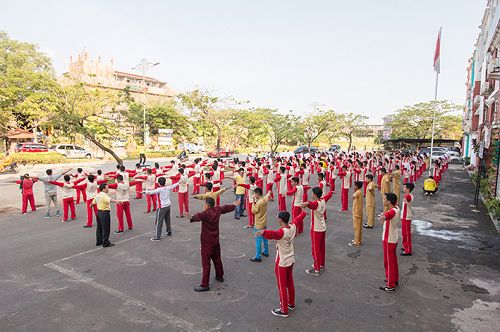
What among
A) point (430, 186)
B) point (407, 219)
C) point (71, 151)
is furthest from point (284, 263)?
point (71, 151)

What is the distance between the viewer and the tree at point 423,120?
142 feet

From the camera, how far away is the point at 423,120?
145 ft

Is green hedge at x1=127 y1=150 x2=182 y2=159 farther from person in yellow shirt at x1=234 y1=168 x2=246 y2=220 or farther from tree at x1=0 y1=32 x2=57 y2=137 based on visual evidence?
person in yellow shirt at x1=234 y1=168 x2=246 y2=220

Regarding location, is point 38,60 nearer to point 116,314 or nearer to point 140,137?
point 140,137

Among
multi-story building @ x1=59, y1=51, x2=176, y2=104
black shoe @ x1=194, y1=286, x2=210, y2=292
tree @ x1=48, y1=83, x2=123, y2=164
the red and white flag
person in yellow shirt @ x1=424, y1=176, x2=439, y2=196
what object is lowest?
black shoe @ x1=194, y1=286, x2=210, y2=292

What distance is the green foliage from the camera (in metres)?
43.2

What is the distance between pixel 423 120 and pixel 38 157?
45.1 metres

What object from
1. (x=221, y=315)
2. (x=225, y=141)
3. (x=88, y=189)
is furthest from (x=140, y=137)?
(x=221, y=315)

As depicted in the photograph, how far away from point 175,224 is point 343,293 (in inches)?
227

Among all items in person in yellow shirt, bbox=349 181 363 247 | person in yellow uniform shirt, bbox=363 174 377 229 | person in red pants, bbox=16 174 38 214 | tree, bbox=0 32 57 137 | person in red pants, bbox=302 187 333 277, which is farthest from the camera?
tree, bbox=0 32 57 137

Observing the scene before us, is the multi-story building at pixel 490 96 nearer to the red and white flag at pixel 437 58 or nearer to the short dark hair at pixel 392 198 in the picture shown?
the red and white flag at pixel 437 58

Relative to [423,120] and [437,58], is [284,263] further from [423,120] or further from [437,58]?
[423,120]

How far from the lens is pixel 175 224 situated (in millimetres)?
9820

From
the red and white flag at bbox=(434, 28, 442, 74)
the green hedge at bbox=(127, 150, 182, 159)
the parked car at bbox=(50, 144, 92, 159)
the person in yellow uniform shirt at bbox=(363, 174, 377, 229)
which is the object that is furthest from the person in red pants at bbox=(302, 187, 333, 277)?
the parked car at bbox=(50, 144, 92, 159)
